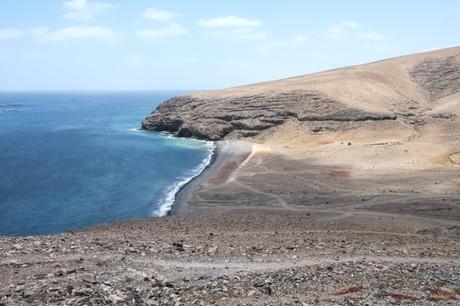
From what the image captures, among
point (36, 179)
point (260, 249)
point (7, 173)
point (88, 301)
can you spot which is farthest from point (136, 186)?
point (88, 301)

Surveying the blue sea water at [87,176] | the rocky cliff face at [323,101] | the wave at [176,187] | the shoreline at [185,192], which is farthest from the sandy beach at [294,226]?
the blue sea water at [87,176]

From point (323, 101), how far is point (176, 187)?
155ft

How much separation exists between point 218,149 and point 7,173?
33635mm

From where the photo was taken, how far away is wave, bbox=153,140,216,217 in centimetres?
5016

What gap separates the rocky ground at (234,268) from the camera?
21.3 meters

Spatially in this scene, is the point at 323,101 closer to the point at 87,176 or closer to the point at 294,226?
the point at 87,176

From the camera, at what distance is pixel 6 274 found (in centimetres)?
2397

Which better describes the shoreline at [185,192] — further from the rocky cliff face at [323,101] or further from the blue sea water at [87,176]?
the rocky cliff face at [323,101]

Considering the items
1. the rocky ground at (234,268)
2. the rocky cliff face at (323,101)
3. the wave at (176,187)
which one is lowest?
the wave at (176,187)

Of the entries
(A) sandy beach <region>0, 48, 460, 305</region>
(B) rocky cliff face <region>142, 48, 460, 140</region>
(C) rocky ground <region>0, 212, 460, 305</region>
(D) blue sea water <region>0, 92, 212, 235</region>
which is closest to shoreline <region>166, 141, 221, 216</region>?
(A) sandy beach <region>0, 48, 460, 305</region>

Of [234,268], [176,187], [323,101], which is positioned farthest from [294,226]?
[323,101]

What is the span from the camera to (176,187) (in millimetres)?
59906

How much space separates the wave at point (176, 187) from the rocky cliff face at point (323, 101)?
1688 cm

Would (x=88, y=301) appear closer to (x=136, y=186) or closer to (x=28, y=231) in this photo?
(x=28, y=231)
